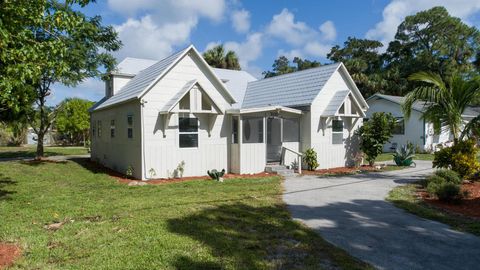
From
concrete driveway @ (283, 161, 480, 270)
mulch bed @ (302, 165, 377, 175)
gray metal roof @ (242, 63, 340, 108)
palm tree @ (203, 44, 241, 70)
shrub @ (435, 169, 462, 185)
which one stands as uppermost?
palm tree @ (203, 44, 241, 70)

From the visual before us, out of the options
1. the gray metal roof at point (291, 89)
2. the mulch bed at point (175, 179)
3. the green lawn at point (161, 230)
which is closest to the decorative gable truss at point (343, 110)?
the gray metal roof at point (291, 89)

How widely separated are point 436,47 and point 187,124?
4114 cm

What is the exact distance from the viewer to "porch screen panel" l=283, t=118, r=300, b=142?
16844 mm

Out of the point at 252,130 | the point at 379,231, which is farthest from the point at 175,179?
the point at 379,231

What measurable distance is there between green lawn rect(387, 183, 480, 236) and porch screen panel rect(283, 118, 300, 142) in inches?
261

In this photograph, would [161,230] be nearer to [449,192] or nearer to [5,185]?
[449,192]

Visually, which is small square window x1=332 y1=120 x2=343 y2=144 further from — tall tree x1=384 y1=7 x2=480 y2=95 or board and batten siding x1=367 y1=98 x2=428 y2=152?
→ tall tree x1=384 y1=7 x2=480 y2=95

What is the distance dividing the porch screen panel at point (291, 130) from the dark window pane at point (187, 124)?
526 cm

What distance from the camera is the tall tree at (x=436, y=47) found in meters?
41.0

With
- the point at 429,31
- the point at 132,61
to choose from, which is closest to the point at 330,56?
the point at 429,31

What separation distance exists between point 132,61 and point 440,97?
691 inches

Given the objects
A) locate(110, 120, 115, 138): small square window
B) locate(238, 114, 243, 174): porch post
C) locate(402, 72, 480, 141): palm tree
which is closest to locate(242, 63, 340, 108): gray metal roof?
locate(238, 114, 243, 174): porch post

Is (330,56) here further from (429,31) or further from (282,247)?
(282,247)

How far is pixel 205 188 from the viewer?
35.6 ft
